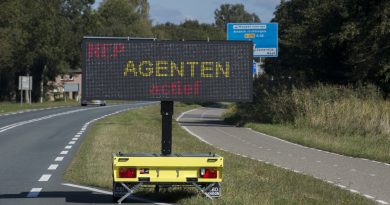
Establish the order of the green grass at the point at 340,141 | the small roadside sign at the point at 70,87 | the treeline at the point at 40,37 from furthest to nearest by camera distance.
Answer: the small roadside sign at the point at 70,87 < the treeline at the point at 40,37 < the green grass at the point at 340,141

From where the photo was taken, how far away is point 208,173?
1138 cm

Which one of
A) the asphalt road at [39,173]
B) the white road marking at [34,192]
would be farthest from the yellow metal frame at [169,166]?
the white road marking at [34,192]

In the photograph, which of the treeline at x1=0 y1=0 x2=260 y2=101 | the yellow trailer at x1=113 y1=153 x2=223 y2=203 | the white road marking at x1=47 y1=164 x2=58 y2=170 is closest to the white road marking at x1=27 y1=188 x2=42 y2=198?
the yellow trailer at x1=113 y1=153 x2=223 y2=203

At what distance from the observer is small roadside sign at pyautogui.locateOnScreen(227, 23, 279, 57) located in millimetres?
45250

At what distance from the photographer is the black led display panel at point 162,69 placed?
38.1ft

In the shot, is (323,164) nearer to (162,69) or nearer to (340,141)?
(340,141)

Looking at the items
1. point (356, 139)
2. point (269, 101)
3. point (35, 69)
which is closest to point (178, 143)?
point (356, 139)

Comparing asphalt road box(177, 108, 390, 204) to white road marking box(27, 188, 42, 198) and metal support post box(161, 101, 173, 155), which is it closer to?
metal support post box(161, 101, 173, 155)

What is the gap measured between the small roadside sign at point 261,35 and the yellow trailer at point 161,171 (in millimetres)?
34193

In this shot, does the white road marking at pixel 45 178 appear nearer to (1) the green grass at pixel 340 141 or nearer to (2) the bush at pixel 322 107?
(1) the green grass at pixel 340 141

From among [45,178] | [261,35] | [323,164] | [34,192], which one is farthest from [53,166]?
[261,35]

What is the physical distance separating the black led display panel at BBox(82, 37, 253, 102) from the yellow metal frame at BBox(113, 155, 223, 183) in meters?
0.95

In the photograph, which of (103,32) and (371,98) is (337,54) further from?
(103,32)

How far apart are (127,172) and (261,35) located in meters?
35.0
